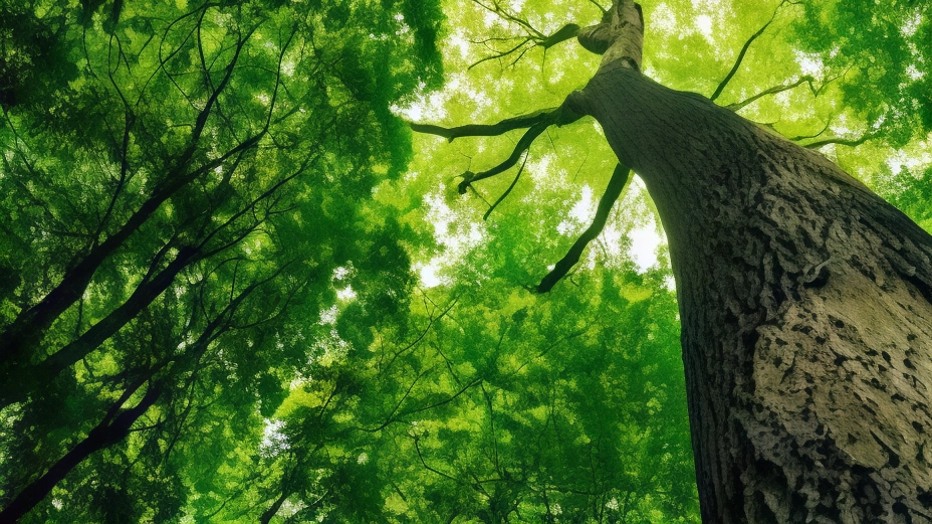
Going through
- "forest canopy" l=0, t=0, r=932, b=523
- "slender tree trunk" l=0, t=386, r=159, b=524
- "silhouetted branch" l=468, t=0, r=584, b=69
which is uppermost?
"silhouetted branch" l=468, t=0, r=584, b=69

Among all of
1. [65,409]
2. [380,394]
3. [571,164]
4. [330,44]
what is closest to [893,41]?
[571,164]

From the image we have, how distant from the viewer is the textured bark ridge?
1.10 metres

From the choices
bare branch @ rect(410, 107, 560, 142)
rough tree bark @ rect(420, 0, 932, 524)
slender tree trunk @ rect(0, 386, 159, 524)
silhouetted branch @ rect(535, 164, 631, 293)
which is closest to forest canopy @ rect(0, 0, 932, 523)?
slender tree trunk @ rect(0, 386, 159, 524)

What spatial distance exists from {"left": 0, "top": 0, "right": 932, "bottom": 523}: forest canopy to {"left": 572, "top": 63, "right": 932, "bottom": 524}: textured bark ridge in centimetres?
391

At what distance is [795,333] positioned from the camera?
1420 millimetres

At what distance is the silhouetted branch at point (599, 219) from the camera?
5629 millimetres

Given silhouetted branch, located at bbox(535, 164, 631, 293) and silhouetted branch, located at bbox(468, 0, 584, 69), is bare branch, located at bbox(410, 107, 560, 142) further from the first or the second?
silhouetted branch, located at bbox(468, 0, 584, 69)

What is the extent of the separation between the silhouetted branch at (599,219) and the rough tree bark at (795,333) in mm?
3139

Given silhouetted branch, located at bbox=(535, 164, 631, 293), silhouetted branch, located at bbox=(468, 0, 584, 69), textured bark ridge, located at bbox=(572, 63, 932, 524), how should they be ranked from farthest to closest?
silhouetted branch, located at bbox=(468, 0, 584, 69) → silhouetted branch, located at bbox=(535, 164, 631, 293) → textured bark ridge, located at bbox=(572, 63, 932, 524)

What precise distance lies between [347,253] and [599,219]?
115 inches

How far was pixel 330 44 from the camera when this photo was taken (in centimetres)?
507

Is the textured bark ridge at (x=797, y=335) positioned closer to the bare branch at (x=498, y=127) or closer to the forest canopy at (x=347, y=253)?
the bare branch at (x=498, y=127)

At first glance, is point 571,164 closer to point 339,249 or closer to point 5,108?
point 339,249

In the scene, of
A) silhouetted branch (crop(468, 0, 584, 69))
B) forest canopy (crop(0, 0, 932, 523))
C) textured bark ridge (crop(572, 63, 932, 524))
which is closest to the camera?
textured bark ridge (crop(572, 63, 932, 524))
